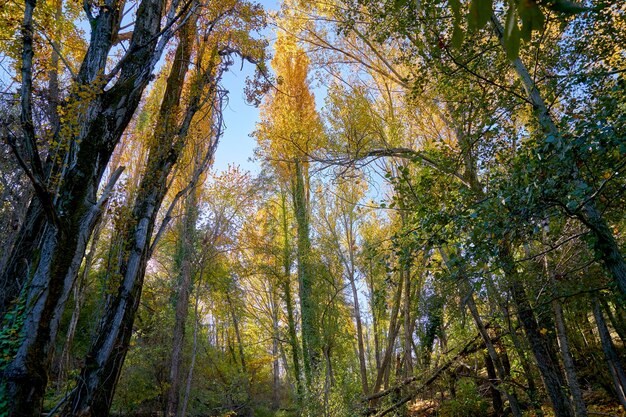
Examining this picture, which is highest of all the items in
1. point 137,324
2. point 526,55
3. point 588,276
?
point 526,55

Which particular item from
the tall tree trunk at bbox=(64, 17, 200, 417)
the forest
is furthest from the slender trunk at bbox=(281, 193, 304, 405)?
the tall tree trunk at bbox=(64, 17, 200, 417)

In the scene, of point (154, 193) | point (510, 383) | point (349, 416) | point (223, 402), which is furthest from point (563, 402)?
point (223, 402)

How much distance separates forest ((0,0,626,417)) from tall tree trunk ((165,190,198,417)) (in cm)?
6

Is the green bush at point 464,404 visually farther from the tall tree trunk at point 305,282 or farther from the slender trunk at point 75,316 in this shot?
the slender trunk at point 75,316

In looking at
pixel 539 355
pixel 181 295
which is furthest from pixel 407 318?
pixel 181 295

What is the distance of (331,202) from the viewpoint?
12.2m

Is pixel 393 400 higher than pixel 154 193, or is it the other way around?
pixel 154 193

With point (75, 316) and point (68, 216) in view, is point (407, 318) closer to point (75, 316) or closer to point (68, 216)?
point (68, 216)

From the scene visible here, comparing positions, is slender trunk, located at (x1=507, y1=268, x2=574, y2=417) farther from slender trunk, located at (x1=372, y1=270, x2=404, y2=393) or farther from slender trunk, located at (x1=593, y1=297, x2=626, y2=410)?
slender trunk, located at (x1=372, y1=270, x2=404, y2=393)

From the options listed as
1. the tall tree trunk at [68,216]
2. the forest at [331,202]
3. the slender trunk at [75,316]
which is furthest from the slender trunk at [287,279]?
the tall tree trunk at [68,216]

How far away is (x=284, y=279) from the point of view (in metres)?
12.8

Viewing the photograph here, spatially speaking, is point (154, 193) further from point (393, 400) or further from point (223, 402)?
point (223, 402)

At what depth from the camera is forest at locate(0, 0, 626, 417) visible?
9.57 ft

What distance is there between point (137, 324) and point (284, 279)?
15.5ft
